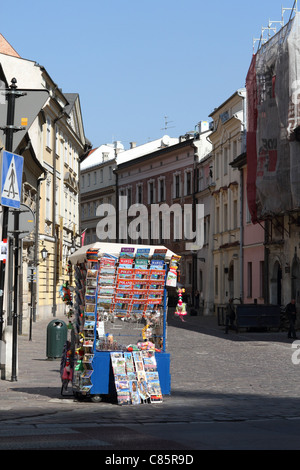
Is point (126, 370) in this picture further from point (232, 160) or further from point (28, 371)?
point (232, 160)

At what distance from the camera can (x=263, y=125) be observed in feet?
135

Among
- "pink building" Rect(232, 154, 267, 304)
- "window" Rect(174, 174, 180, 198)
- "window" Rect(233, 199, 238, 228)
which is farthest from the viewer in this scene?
"window" Rect(174, 174, 180, 198)

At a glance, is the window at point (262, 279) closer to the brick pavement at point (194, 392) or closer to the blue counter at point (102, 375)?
the brick pavement at point (194, 392)

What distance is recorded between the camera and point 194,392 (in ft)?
49.5

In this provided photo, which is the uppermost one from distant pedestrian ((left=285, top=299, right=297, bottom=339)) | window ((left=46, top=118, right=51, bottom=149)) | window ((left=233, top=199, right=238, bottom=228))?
window ((left=46, top=118, right=51, bottom=149))

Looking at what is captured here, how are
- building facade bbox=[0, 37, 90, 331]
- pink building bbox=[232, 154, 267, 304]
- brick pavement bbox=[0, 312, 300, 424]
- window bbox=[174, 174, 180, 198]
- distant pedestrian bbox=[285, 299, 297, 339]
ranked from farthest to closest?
window bbox=[174, 174, 180, 198]
pink building bbox=[232, 154, 267, 304]
building facade bbox=[0, 37, 90, 331]
distant pedestrian bbox=[285, 299, 297, 339]
brick pavement bbox=[0, 312, 300, 424]

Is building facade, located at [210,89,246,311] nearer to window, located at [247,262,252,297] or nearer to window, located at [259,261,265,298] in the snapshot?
window, located at [247,262,252,297]

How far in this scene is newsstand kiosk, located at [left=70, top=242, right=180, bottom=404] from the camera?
1331 centimetres

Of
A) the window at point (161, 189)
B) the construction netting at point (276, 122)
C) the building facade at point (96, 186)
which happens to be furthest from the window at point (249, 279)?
the building facade at point (96, 186)

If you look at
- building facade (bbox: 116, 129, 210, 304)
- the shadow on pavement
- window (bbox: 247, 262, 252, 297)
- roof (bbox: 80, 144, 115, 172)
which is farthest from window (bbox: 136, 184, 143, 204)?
the shadow on pavement

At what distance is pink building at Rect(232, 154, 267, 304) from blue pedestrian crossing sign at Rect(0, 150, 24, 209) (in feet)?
106

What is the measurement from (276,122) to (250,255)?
11.6 m

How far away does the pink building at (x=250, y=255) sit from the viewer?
47.2 m

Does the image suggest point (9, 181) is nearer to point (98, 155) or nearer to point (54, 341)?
point (54, 341)
